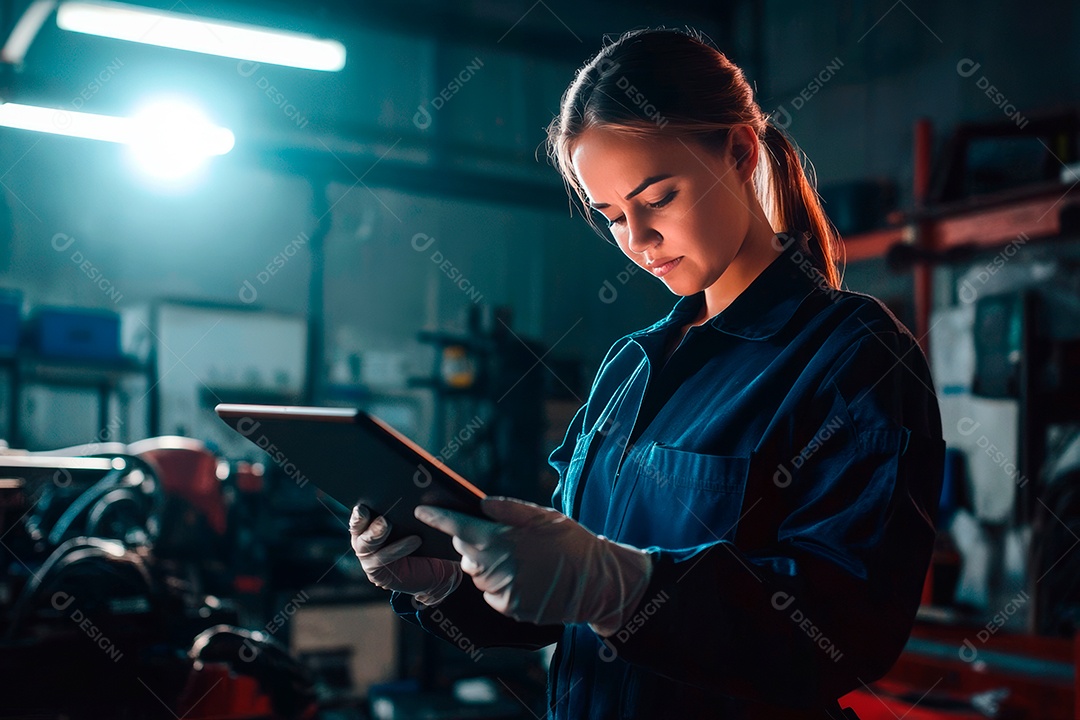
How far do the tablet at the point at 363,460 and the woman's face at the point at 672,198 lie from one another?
0.42 metres

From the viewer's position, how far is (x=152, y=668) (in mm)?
2398

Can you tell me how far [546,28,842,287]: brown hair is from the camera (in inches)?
43.4

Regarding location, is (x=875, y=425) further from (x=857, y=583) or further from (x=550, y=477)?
(x=550, y=477)

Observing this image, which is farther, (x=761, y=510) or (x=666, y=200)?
(x=666, y=200)

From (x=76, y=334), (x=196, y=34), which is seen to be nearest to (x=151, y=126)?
(x=196, y=34)

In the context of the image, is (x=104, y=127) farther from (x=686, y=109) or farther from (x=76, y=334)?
(x=686, y=109)

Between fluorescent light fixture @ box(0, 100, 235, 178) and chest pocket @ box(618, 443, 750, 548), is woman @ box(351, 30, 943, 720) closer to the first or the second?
chest pocket @ box(618, 443, 750, 548)

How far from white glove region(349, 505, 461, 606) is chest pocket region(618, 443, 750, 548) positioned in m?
0.28

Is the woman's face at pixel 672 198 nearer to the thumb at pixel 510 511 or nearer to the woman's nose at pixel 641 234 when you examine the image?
the woman's nose at pixel 641 234

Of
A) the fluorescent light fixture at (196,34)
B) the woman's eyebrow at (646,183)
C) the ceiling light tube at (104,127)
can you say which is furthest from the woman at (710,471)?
the ceiling light tube at (104,127)

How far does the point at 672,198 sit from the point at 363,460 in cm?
50

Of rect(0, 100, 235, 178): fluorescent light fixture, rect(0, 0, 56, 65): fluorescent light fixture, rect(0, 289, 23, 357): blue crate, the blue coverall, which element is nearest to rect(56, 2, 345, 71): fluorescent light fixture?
rect(0, 100, 235, 178): fluorescent light fixture

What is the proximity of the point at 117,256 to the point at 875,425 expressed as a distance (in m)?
6.19

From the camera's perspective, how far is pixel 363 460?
0.91m
